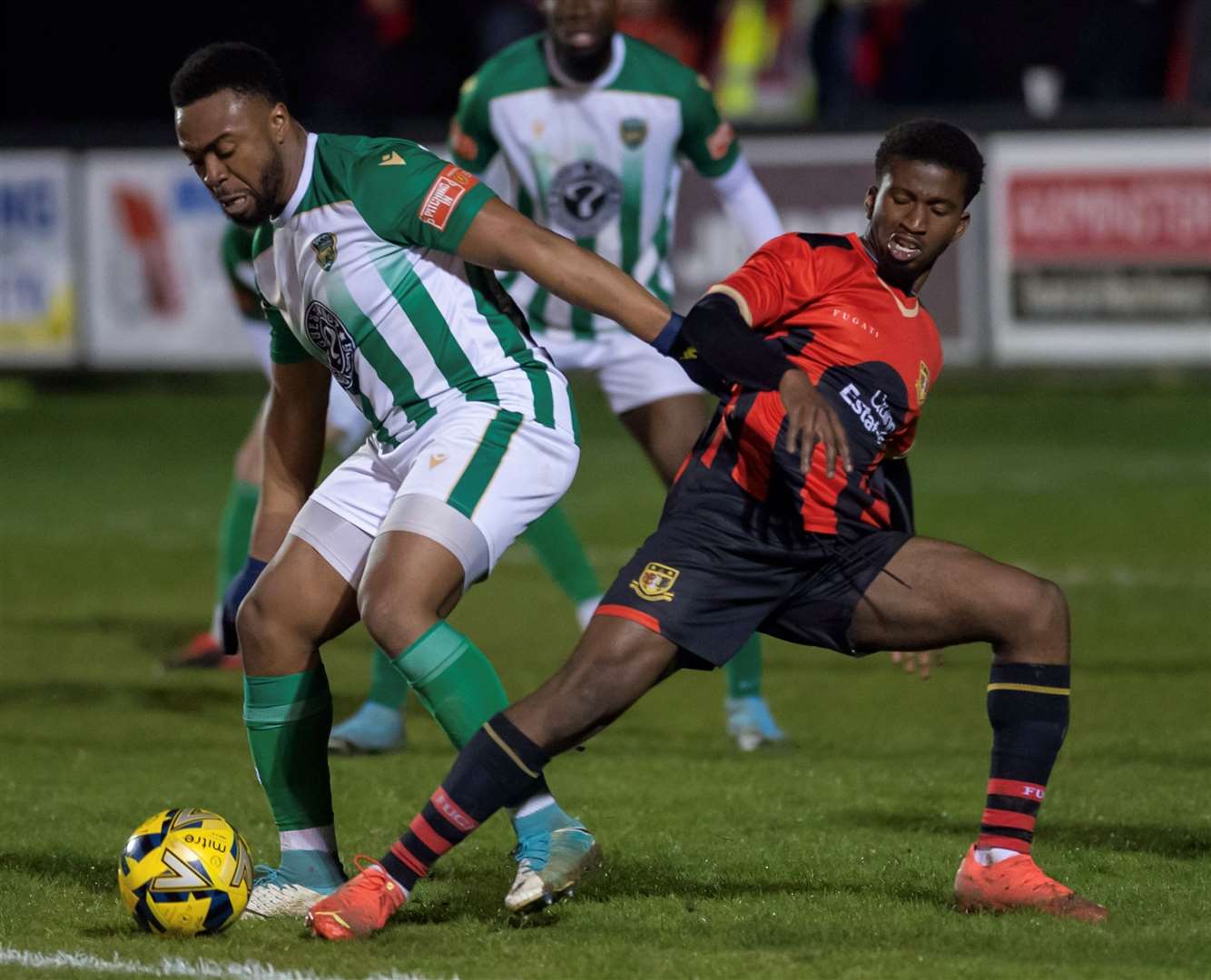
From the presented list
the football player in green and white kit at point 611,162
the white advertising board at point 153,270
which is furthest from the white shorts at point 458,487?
the white advertising board at point 153,270

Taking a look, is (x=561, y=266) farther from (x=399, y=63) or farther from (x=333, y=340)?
(x=399, y=63)

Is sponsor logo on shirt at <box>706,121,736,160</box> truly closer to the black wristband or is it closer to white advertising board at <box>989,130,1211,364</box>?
the black wristband

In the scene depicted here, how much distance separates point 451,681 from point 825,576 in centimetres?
89

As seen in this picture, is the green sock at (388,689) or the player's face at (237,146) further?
the green sock at (388,689)

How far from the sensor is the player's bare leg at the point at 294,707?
16.2ft

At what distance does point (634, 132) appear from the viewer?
741cm

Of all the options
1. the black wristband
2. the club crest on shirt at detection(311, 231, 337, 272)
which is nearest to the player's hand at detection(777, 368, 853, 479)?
the black wristband

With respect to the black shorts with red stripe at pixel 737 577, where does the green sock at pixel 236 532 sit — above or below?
below

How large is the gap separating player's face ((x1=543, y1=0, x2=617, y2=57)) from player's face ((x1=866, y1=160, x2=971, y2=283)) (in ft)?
8.29

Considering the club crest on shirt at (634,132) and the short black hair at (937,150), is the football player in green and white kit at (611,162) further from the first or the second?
the short black hair at (937,150)

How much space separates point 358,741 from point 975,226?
935 centimetres

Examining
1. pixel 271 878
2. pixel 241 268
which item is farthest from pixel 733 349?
pixel 241 268

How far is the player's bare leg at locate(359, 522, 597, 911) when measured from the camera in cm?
466

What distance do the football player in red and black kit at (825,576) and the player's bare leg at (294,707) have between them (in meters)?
0.42
